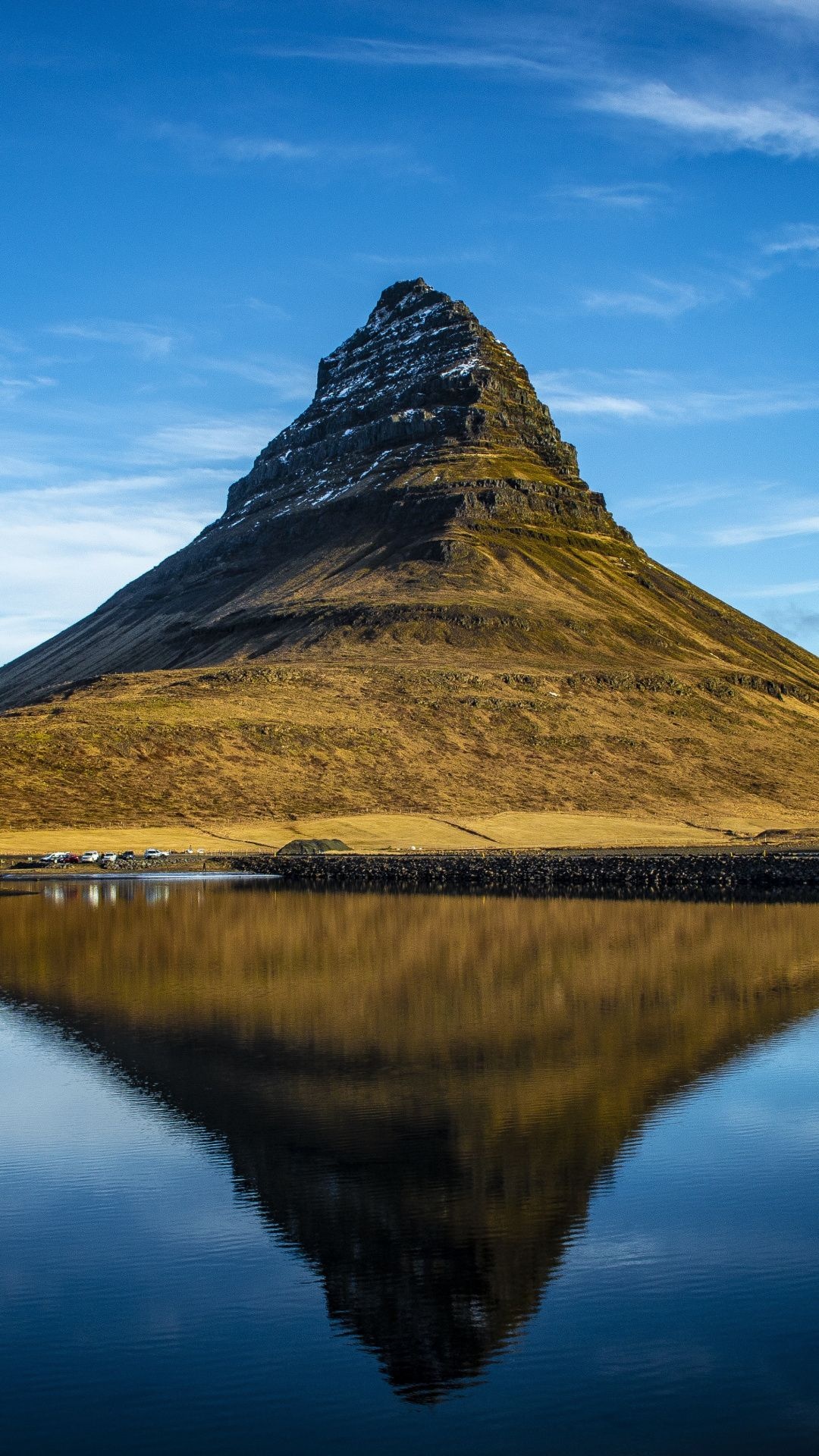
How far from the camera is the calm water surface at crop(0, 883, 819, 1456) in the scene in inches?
506

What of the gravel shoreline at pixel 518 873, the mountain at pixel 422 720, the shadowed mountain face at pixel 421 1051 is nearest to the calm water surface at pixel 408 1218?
the shadowed mountain face at pixel 421 1051

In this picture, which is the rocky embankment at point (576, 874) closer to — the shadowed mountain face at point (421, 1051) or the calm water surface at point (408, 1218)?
the shadowed mountain face at point (421, 1051)

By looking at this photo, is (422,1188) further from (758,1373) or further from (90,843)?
(90,843)

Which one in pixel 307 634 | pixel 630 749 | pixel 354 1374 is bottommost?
pixel 354 1374

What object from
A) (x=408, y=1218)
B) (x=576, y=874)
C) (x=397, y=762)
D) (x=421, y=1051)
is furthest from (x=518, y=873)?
(x=408, y=1218)

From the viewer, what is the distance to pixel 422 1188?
1942 centimetres

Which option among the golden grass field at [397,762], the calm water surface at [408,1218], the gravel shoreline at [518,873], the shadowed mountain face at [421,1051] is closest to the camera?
the calm water surface at [408,1218]

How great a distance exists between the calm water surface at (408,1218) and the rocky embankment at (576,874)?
35970 millimetres

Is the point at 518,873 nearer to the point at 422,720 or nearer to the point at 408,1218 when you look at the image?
the point at 422,720

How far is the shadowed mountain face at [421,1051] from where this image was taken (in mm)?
16531

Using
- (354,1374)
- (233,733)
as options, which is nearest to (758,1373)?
(354,1374)

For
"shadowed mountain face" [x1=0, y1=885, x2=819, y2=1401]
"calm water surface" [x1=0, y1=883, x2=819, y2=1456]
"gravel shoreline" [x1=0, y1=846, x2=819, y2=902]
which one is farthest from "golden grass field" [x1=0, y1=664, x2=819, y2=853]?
"calm water surface" [x1=0, y1=883, x2=819, y2=1456]

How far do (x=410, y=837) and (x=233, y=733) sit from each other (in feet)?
101

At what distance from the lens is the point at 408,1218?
18.2m
